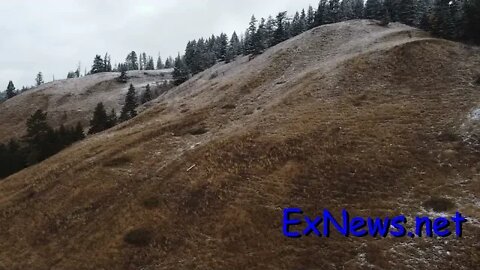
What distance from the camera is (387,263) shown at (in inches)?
1092

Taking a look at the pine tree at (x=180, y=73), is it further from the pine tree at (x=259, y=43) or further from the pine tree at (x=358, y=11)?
the pine tree at (x=358, y=11)

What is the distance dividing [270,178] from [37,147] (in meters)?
42.0

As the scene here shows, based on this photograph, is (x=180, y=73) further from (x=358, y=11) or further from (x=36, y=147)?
(x=36, y=147)

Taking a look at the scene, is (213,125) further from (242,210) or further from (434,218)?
(434,218)

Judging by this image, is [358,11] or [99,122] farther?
[358,11]

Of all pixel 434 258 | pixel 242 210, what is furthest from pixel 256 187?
pixel 434 258

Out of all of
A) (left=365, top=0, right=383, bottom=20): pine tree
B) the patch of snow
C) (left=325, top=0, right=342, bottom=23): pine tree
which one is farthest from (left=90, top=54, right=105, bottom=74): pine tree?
the patch of snow

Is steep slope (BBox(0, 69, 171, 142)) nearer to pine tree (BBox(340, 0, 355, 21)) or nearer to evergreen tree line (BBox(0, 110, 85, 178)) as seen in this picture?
evergreen tree line (BBox(0, 110, 85, 178))

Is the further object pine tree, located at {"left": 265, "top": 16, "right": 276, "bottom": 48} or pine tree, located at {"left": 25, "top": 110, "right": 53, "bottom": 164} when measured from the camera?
pine tree, located at {"left": 265, "top": 16, "right": 276, "bottom": 48}

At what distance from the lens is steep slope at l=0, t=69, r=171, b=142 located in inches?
4616

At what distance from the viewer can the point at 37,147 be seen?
67.2 meters

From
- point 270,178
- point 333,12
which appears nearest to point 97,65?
point 333,12

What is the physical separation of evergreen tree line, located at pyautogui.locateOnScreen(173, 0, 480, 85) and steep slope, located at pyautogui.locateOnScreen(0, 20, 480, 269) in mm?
14182

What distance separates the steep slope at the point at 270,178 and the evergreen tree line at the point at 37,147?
8016mm
